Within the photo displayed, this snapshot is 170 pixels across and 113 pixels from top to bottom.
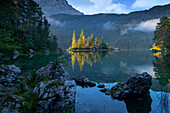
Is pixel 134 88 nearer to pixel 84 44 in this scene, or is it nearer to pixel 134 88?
pixel 134 88

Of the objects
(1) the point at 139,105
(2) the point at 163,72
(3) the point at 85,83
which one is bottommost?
(3) the point at 85,83

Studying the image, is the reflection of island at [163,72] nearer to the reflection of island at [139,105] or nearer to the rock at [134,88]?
the rock at [134,88]

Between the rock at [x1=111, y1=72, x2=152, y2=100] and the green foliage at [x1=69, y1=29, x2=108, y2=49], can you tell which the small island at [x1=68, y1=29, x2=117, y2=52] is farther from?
the rock at [x1=111, y1=72, x2=152, y2=100]

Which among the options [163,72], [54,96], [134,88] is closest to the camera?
[54,96]

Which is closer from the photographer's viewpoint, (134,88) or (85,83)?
(134,88)

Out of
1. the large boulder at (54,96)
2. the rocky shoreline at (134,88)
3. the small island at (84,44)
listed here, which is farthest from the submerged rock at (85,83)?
the small island at (84,44)

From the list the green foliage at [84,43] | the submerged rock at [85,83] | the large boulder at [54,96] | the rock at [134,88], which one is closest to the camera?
the large boulder at [54,96]

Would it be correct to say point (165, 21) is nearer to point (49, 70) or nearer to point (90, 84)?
point (90, 84)

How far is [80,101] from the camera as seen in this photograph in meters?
7.36

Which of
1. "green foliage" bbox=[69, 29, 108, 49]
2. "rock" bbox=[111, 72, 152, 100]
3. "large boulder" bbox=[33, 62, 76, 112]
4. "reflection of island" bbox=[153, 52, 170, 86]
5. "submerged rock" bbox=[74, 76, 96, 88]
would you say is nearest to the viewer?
"large boulder" bbox=[33, 62, 76, 112]

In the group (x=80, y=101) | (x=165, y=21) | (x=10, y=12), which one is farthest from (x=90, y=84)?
(x=165, y=21)


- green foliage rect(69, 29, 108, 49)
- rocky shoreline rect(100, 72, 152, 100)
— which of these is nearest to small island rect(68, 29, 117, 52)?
green foliage rect(69, 29, 108, 49)

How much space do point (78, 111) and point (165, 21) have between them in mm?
66273

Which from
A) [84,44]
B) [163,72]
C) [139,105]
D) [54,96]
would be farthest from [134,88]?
[84,44]
